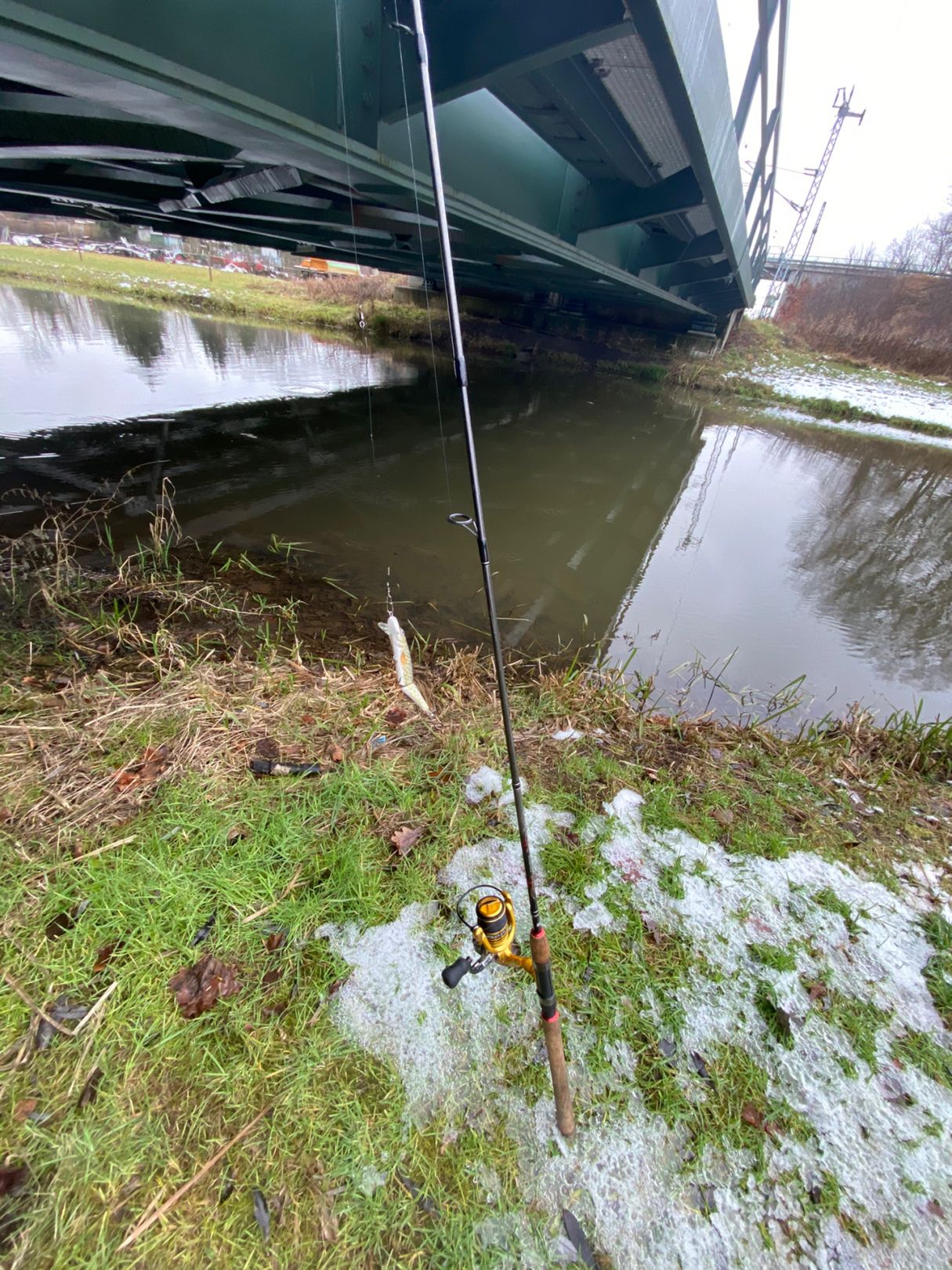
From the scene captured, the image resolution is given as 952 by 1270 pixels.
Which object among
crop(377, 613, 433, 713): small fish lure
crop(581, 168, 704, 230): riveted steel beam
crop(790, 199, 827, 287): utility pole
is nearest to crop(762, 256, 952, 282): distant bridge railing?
crop(790, 199, 827, 287): utility pole

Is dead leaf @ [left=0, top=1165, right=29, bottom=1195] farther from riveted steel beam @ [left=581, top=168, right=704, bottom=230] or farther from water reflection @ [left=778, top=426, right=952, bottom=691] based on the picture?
riveted steel beam @ [left=581, top=168, right=704, bottom=230]

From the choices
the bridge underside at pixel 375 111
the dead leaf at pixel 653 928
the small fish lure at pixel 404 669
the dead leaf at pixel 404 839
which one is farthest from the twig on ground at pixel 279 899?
the bridge underside at pixel 375 111

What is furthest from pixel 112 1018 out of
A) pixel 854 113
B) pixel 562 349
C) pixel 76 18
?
pixel 854 113

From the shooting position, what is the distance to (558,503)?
7453mm

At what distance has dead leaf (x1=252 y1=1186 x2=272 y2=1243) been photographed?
4.21 feet

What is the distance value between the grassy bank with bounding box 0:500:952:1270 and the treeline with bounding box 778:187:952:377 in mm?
27444

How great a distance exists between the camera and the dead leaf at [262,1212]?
1.28 meters

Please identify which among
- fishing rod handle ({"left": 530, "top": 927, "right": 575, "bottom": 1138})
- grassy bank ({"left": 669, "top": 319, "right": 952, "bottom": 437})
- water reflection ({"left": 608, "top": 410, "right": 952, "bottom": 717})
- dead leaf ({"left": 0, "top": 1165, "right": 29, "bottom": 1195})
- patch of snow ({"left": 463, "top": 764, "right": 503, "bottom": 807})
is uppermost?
grassy bank ({"left": 669, "top": 319, "right": 952, "bottom": 437})

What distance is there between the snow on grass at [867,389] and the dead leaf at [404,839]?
19557 mm

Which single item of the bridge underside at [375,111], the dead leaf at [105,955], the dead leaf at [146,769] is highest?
the bridge underside at [375,111]

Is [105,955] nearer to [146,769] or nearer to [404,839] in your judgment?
[146,769]

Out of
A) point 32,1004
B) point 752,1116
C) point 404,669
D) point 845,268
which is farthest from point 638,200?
point 845,268

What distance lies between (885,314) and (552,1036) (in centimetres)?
3467

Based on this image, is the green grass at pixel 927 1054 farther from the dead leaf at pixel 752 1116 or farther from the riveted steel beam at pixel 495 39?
the riveted steel beam at pixel 495 39
